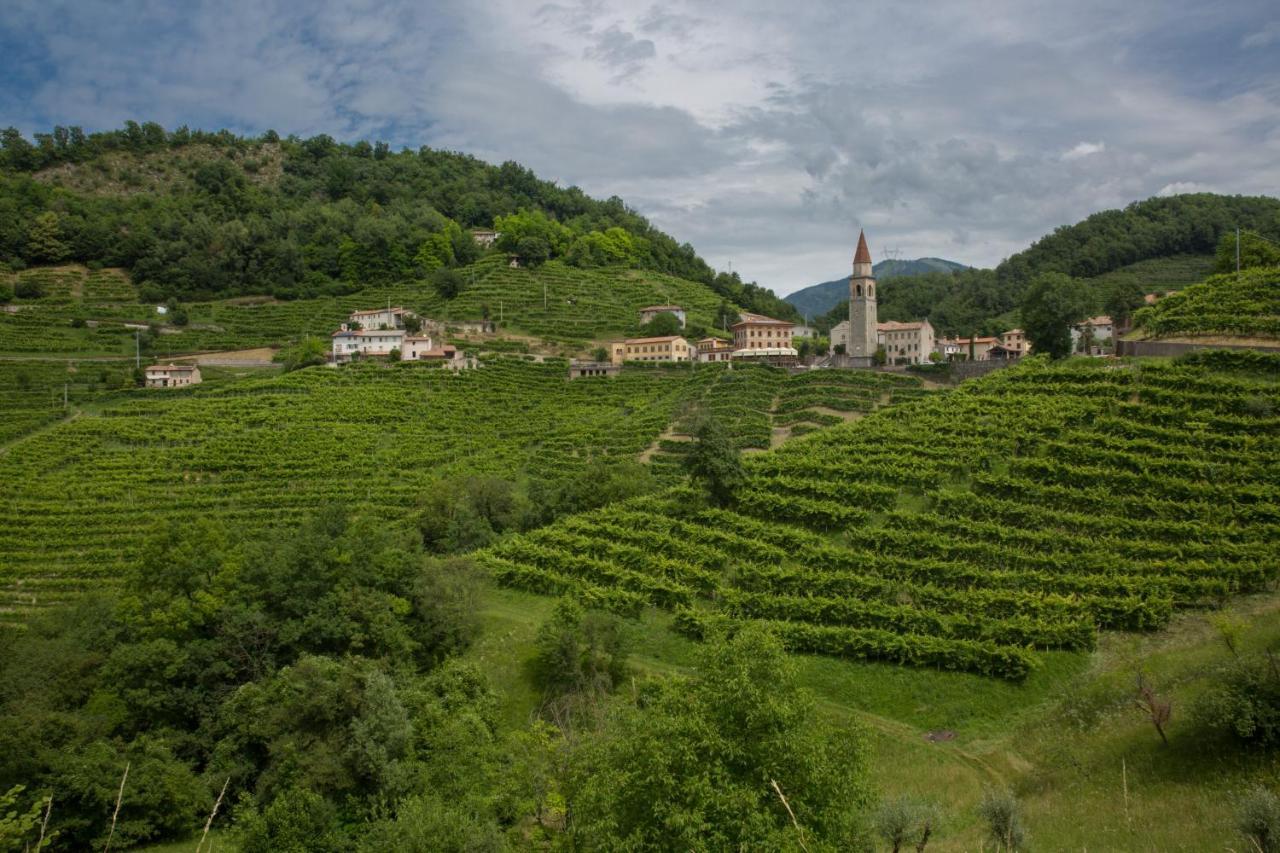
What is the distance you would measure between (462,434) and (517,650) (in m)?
28.5

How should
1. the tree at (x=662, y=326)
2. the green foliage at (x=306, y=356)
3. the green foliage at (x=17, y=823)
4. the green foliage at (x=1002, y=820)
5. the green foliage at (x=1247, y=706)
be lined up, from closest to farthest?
the green foliage at (x=1002, y=820), the green foliage at (x=17, y=823), the green foliage at (x=1247, y=706), the green foliage at (x=306, y=356), the tree at (x=662, y=326)

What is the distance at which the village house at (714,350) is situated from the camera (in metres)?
65.2

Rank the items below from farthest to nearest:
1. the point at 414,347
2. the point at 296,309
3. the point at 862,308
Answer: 1. the point at 296,309
2. the point at 414,347
3. the point at 862,308

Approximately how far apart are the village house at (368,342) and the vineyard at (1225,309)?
54757 millimetres

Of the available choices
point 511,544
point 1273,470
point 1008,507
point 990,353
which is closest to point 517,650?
point 511,544

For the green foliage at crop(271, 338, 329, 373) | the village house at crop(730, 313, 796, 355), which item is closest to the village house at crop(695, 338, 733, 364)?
the village house at crop(730, 313, 796, 355)

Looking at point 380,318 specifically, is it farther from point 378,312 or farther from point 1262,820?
point 1262,820

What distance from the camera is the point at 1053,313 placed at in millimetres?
44562

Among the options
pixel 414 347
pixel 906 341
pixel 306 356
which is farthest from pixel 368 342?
pixel 906 341

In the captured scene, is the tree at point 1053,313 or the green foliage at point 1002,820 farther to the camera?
the tree at point 1053,313

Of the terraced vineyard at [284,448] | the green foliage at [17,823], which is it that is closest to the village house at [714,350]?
the terraced vineyard at [284,448]

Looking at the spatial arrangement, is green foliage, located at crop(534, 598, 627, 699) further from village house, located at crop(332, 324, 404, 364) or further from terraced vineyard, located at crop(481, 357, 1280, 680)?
village house, located at crop(332, 324, 404, 364)

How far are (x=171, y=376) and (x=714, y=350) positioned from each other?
4427 cm

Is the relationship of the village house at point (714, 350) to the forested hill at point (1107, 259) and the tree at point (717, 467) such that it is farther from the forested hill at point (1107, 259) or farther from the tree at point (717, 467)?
the tree at point (717, 467)
